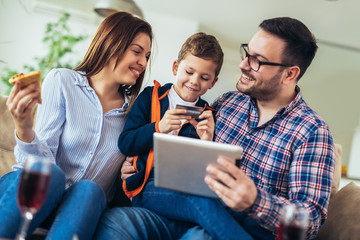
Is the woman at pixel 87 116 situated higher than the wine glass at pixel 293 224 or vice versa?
the wine glass at pixel 293 224

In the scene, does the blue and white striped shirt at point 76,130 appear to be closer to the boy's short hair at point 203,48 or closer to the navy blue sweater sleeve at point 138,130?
the navy blue sweater sleeve at point 138,130

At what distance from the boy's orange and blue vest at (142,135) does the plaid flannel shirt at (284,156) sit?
282mm

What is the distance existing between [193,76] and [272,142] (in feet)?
1.87

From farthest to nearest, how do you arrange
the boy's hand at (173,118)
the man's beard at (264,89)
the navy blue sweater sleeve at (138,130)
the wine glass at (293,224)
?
1. the man's beard at (264,89)
2. the navy blue sweater sleeve at (138,130)
3. the boy's hand at (173,118)
4. the wine glass at (293,224)

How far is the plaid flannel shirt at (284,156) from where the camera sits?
4.66ft

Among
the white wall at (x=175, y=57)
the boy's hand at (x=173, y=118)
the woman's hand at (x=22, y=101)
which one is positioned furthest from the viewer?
the white wall at (x=175, y=57)

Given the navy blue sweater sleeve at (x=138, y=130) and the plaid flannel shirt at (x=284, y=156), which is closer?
the plaid flannel shirt at (x=284, y=156)

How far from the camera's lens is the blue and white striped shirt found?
1677 millimetres

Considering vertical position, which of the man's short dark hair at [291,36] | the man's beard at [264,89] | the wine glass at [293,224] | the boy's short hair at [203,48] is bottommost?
the wine glass at [293,224]

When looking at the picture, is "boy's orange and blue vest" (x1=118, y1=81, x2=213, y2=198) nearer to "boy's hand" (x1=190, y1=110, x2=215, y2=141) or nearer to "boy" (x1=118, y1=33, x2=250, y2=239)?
"boy" (x1=118, y1=33, x2=250, y2=239)

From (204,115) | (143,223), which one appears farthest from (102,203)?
(204,115)

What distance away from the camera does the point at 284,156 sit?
160 cm

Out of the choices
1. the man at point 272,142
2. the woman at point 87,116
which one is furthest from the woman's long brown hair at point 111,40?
the man at point 272,142

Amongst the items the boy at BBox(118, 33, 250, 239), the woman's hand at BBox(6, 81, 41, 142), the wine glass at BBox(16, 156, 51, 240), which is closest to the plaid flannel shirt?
the boy at BBox(118, 33, 250, 239)
